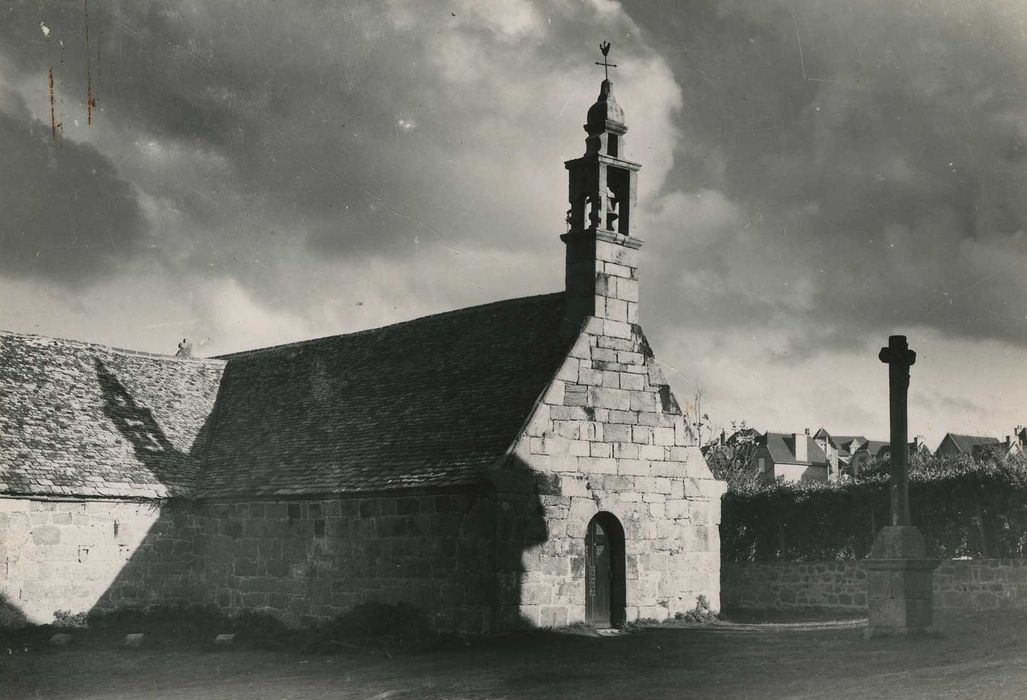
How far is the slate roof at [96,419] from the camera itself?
20.2m

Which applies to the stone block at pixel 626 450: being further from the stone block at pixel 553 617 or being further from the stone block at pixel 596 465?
the stone block at pixel 553 617

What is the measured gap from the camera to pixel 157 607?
21.2m

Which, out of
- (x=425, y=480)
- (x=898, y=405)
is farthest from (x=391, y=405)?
(x=898, y=405)

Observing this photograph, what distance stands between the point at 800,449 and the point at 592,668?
67417 millimetres

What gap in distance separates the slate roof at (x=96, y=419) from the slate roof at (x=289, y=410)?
35 mm

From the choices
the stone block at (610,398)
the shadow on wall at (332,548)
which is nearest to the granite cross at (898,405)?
the stone block at (610,398)

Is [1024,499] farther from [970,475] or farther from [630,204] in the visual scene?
[630,204]

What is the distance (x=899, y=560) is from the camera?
15.2 meters

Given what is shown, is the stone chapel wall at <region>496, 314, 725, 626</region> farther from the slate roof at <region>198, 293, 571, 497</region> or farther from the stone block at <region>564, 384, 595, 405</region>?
the slate roof at <region>198, 293, 571, 497</region>

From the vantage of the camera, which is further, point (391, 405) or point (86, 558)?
point (391, 405)

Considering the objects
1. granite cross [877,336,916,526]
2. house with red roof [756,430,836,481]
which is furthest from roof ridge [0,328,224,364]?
house with red roof [756,430,836,481]

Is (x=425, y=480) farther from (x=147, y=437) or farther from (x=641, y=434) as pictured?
(x=147, y=437)

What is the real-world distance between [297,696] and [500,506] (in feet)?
17.0

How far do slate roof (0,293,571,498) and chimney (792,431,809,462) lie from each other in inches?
2272
